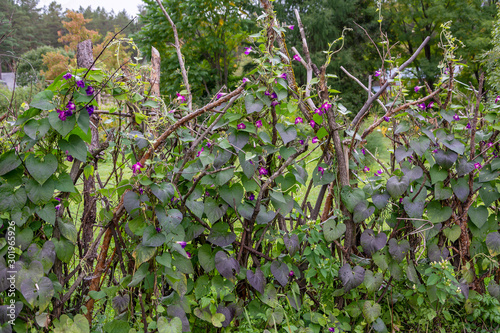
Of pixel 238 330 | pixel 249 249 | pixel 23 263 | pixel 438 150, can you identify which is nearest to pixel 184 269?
pixel 249 249

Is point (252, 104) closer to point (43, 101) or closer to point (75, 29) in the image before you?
point (43, 101)

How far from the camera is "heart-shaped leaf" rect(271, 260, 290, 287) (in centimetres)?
172

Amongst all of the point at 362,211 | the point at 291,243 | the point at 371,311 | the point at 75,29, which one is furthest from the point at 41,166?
the point at 75,29

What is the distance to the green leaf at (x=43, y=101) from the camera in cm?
139

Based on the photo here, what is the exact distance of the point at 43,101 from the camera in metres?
1.41

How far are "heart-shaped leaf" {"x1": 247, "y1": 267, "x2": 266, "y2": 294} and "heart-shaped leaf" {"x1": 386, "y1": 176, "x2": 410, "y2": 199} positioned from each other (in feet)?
2.46

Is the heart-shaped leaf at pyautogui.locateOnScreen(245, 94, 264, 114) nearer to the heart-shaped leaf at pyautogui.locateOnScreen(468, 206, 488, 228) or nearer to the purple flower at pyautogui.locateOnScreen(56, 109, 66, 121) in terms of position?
the purple flower at pyautogui.locateOnScreen(56, 109, 66, 121)

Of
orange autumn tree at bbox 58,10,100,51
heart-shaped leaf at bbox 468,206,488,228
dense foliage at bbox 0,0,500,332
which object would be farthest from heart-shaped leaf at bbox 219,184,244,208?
orange autumn tree at bbox 58,10,100,51

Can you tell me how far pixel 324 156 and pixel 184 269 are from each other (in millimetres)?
885

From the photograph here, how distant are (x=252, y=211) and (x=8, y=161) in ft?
3.43

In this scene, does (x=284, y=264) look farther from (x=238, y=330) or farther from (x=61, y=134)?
(x=61, y=134)

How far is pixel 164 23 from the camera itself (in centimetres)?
1091

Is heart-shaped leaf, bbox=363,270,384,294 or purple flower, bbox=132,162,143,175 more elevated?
purple flower, bbox=132,162,143,175

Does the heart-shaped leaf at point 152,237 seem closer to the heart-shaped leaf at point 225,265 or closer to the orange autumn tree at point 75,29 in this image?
the heart-shaped leaf at point 225,265
